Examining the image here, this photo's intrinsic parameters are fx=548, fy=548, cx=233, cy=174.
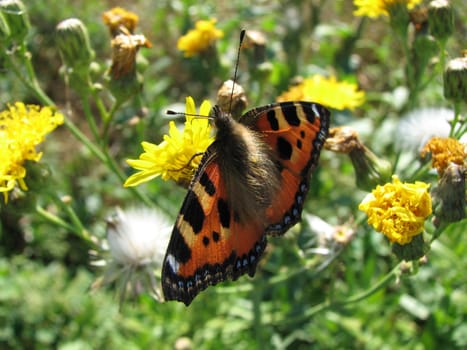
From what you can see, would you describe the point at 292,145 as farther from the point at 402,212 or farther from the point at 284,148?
the point at 402,212

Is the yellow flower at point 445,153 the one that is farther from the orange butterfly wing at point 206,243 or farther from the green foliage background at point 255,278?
the orange butterfly wing at point 206,243

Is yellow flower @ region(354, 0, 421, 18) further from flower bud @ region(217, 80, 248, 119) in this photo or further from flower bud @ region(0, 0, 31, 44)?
flower bud @ region(0, 0, 31, 44)

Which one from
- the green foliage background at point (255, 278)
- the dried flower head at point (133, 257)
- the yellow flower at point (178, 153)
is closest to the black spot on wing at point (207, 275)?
the yellow flower at point (178, 153)

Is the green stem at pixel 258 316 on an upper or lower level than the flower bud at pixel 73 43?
lower

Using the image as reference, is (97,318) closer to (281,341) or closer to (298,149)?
(281,341)

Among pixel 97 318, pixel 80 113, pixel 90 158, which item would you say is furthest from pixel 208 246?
pixel 80 113

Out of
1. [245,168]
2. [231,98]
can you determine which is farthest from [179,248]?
[231,98]

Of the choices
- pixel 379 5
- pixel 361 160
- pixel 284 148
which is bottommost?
pixel 361 160
